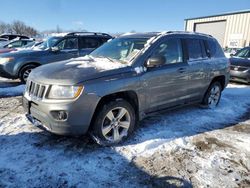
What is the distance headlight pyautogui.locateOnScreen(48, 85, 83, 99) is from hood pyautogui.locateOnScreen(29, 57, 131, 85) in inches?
2.7

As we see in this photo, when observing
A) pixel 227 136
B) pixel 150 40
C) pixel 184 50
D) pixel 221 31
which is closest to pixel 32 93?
pixel 150 40

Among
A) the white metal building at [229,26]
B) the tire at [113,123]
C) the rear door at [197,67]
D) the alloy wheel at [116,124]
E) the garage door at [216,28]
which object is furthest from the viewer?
the garage door at [216,28]

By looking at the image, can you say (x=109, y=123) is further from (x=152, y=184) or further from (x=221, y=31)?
(x=221, y=31)

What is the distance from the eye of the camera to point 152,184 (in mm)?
3008

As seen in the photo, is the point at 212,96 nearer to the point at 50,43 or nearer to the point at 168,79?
the point at 168,79

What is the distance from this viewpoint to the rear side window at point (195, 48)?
507 centimetres

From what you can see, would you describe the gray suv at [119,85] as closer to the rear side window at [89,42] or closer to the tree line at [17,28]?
the rear side window at [89,42]

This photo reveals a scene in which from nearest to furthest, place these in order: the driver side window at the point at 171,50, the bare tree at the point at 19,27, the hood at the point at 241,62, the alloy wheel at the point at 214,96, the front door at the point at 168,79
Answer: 1. the front door at the point at 168,79
2. the driver side window at the point at 171,50
3. the alloy wheel at the point at 214,96
4. the hood at the point at 241,62
5. the bare tree at the point at 19,27

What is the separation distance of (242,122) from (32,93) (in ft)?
13.9

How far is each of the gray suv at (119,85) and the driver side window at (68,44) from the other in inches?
154

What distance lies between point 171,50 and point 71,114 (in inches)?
91.7

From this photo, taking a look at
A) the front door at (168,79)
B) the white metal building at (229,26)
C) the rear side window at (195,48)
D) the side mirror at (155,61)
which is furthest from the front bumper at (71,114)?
the white metal building at (229,26)

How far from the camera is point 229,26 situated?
22.9m

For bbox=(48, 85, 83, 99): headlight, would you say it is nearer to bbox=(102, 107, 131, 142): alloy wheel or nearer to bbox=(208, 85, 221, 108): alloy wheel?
bbox=(102, 107, 131, 142): alloy wheel
